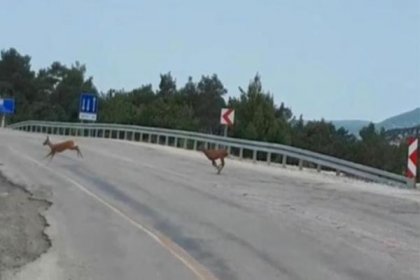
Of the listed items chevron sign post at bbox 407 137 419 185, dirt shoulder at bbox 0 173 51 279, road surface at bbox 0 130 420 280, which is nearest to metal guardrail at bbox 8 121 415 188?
chevron sign post at bbox 407 137 419 185

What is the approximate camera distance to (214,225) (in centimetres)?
1505

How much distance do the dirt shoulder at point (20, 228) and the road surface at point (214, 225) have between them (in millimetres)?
216

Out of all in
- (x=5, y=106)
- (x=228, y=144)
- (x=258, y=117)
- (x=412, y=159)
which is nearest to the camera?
(x=412, y=159)

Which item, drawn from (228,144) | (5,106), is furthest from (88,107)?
(228,144)

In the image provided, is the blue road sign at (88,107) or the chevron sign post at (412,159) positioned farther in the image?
the blue road sign at (88,107)

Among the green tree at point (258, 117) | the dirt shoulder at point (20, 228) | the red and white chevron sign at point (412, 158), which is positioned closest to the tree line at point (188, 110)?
the green tree at point (258, 117)

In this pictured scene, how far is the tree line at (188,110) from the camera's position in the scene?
59.5 m

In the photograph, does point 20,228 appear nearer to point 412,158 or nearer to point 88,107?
point 412,158

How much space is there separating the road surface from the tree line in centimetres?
1910

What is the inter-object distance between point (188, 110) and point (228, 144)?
188 ft

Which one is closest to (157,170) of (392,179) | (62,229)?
(392,179)

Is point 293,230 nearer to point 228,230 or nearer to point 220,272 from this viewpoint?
Result: point 228,230

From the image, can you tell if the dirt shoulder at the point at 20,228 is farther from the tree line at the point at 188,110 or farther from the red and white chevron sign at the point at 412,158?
the tree line at the point at 188,110

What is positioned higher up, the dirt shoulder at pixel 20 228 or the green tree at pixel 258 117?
the green tree at pixel 258 117
